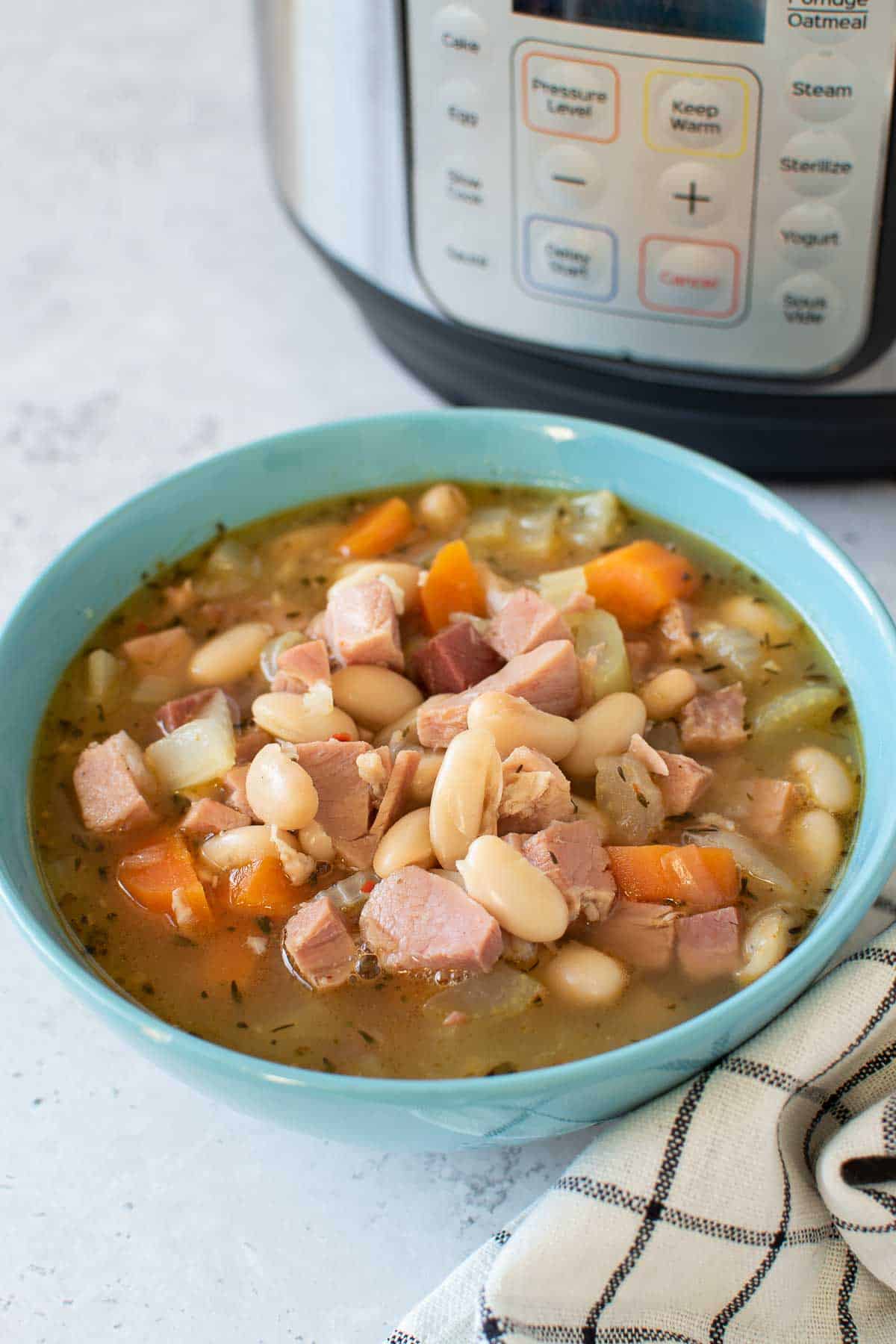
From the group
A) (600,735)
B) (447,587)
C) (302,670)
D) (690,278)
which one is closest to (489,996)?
(600,735)

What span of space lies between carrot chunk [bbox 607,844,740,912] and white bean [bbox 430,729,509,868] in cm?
11

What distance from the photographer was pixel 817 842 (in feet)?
3.94

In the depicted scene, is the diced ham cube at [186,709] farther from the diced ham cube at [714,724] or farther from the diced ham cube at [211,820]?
the diced ham cube at [714,724]

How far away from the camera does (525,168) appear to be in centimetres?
146

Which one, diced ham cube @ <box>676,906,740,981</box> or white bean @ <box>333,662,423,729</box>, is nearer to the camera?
diced ham cube @ <box>676,906,740,981</box>

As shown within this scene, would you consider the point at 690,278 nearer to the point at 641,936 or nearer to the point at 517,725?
the point at 517,725

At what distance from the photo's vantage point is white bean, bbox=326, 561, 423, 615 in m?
1.43

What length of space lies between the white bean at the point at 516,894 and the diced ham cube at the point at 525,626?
27 centimetres

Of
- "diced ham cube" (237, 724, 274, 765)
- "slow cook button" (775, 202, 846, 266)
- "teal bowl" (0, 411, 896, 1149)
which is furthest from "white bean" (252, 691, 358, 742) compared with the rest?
"slow cook button" (775, 202, 846, 266)

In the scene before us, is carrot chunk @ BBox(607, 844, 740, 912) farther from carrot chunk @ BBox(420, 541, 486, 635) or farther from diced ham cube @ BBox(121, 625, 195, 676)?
diced ham cube @ BBox(121, 625, 195, 676)

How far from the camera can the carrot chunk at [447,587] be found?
1448 millimetres

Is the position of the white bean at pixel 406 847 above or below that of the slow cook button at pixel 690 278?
below

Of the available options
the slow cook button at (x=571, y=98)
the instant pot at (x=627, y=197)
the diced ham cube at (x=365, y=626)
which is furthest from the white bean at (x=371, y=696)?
the slow cook button at (x=571, y=98)

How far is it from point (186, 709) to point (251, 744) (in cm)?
9
